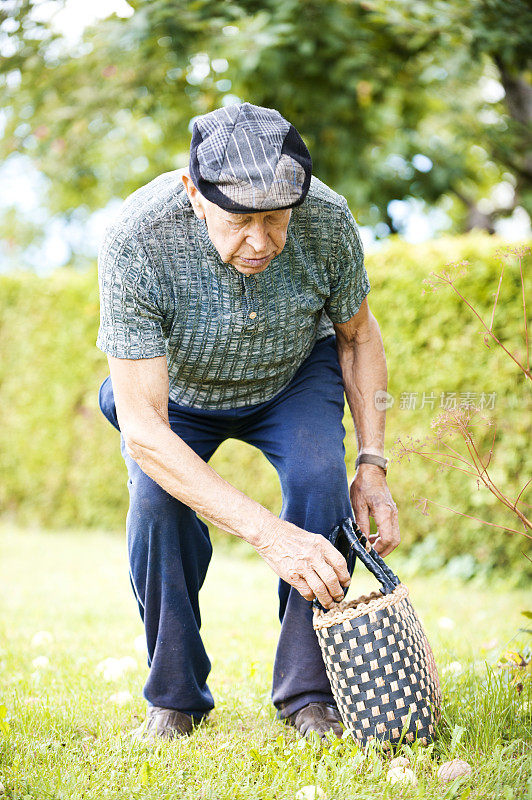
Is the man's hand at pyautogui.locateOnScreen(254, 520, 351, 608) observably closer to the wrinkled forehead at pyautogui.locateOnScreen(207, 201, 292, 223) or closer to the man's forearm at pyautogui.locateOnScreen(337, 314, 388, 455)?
the man's forearm at pyautogui.locateOnScreen(337, 314, 388, 455)

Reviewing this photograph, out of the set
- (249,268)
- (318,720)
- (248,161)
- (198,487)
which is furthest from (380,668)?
(248,161)

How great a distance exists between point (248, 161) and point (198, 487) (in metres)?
0.84

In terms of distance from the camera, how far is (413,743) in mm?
2008

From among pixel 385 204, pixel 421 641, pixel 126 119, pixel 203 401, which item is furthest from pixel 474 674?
pixel 126 119

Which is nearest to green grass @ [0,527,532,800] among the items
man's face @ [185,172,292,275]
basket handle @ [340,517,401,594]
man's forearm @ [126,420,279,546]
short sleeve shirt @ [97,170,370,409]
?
basket handle @ [340,517,401,594]

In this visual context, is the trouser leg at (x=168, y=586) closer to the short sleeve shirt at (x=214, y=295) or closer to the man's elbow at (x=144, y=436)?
the man's elbow at (x=144, y=436)

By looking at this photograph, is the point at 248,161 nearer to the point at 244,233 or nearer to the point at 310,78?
the point at 244,233

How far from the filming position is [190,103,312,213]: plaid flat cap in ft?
6.12

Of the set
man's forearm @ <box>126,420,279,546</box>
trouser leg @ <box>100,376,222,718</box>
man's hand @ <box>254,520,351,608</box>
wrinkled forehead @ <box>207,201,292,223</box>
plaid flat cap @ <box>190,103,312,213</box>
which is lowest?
trouser leg @ <box>100,376,222,718</box>

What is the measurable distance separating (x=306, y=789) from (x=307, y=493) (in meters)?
0.78

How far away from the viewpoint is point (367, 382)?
2.51 m

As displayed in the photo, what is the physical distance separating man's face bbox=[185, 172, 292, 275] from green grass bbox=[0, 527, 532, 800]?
50.9 inches

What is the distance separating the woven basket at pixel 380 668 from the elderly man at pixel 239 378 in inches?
4.0

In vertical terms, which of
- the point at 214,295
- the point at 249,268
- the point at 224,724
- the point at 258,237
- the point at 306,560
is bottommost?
the point at 224,724
